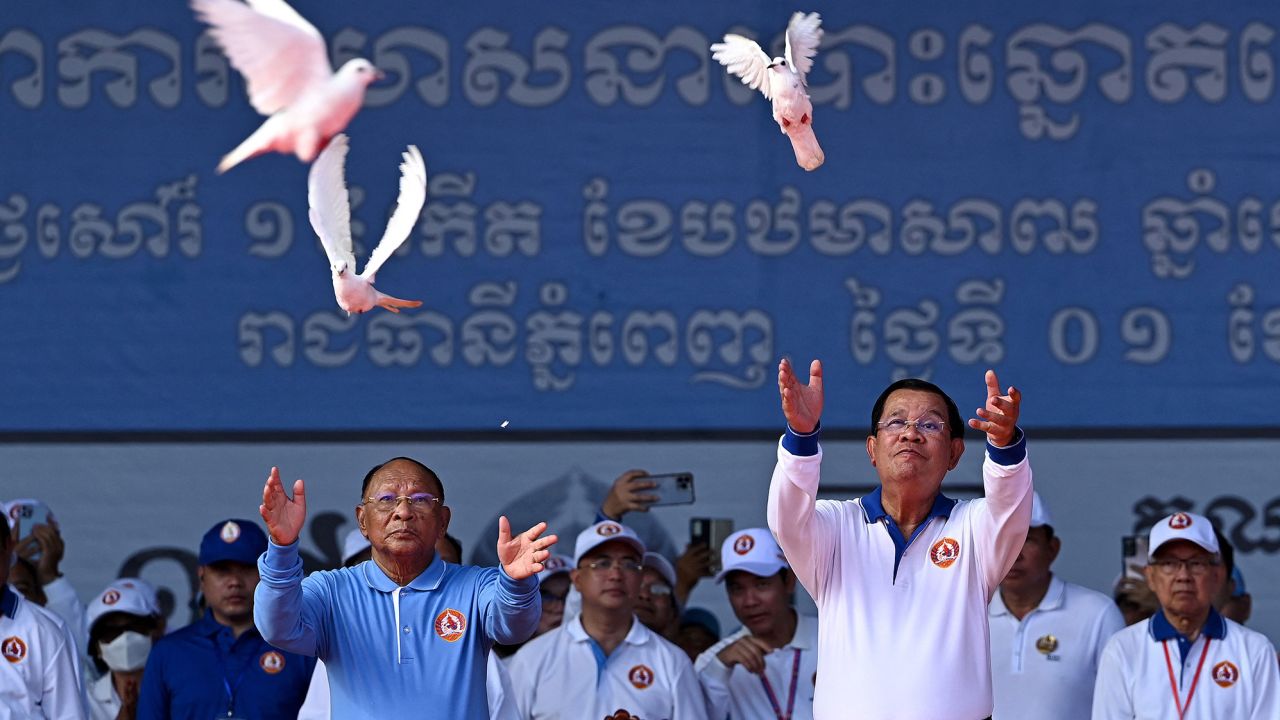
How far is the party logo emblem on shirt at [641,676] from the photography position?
244 inches

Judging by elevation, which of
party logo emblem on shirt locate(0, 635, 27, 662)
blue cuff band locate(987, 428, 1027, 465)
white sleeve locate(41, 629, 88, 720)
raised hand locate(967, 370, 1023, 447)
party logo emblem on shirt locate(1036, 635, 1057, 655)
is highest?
party logo emblem on shirt locate(1036, 635, 1057, 655)

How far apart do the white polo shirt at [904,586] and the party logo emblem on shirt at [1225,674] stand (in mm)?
1782

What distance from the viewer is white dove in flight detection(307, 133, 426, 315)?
3.89 meters

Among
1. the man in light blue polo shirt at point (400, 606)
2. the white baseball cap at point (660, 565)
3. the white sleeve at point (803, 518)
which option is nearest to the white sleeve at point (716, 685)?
the white baseball cap at point (660, 565)

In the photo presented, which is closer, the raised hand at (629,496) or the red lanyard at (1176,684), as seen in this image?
the red lanyard at (1176,684)

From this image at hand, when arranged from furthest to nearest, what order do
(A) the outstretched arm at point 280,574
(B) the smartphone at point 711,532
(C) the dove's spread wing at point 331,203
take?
(B) the smartphone at point 711,532 → (A) the outstretched arm at point 280,574 → (C) the dove's spread wing at point 331,203

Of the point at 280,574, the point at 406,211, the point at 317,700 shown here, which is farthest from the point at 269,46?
the point at 317,700

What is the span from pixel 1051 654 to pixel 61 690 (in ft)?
9.50

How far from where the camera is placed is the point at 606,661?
6.25 meters

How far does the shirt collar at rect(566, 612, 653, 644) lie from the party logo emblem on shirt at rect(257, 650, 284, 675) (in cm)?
88

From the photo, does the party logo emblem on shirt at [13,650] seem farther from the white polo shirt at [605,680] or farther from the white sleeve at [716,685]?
the white sleeve at [716,685]

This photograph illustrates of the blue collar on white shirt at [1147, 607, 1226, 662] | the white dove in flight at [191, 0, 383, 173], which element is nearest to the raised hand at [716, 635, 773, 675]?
the blue collar on white shirt at [1147, 607, 1226, 662]

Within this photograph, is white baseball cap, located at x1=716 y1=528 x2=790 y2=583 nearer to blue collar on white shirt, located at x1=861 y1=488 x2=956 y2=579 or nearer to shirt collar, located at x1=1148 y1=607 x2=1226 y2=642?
shirt collar, located at x1=1148 y1=607 x2=1226 y2=642

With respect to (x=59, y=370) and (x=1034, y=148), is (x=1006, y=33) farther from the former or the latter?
(x=59, y=370)
